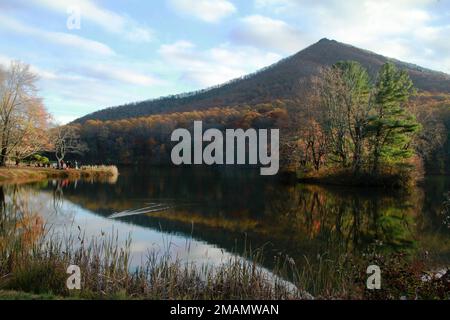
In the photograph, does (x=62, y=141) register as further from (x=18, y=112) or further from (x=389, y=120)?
(x=389, y=120)

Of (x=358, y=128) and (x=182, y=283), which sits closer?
(x=182, y=283)

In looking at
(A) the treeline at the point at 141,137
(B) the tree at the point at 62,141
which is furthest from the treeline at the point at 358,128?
(A) the treeline at the point at 141,137

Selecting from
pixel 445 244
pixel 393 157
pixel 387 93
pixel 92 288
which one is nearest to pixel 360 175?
pixel 393 157

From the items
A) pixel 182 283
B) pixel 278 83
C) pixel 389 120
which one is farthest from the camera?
pixel 278 83

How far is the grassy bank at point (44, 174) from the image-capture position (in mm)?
32719

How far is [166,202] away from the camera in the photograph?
2288 centimetres

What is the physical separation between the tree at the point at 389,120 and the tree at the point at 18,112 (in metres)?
29.0

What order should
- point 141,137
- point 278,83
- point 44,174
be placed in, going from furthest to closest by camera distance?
point 278,83 < point 141,137 < point 44,174

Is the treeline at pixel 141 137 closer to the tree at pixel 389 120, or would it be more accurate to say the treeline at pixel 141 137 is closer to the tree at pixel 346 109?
the tree at pixel 346 109

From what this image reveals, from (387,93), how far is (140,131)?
66040mm

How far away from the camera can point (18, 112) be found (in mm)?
36594

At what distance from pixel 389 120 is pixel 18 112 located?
3131 centimetres

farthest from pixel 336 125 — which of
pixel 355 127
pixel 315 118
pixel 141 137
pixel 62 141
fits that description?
pixel 141 137

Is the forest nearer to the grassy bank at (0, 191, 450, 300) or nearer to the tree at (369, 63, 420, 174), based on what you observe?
the tree at (369, 63, 420, 174)
